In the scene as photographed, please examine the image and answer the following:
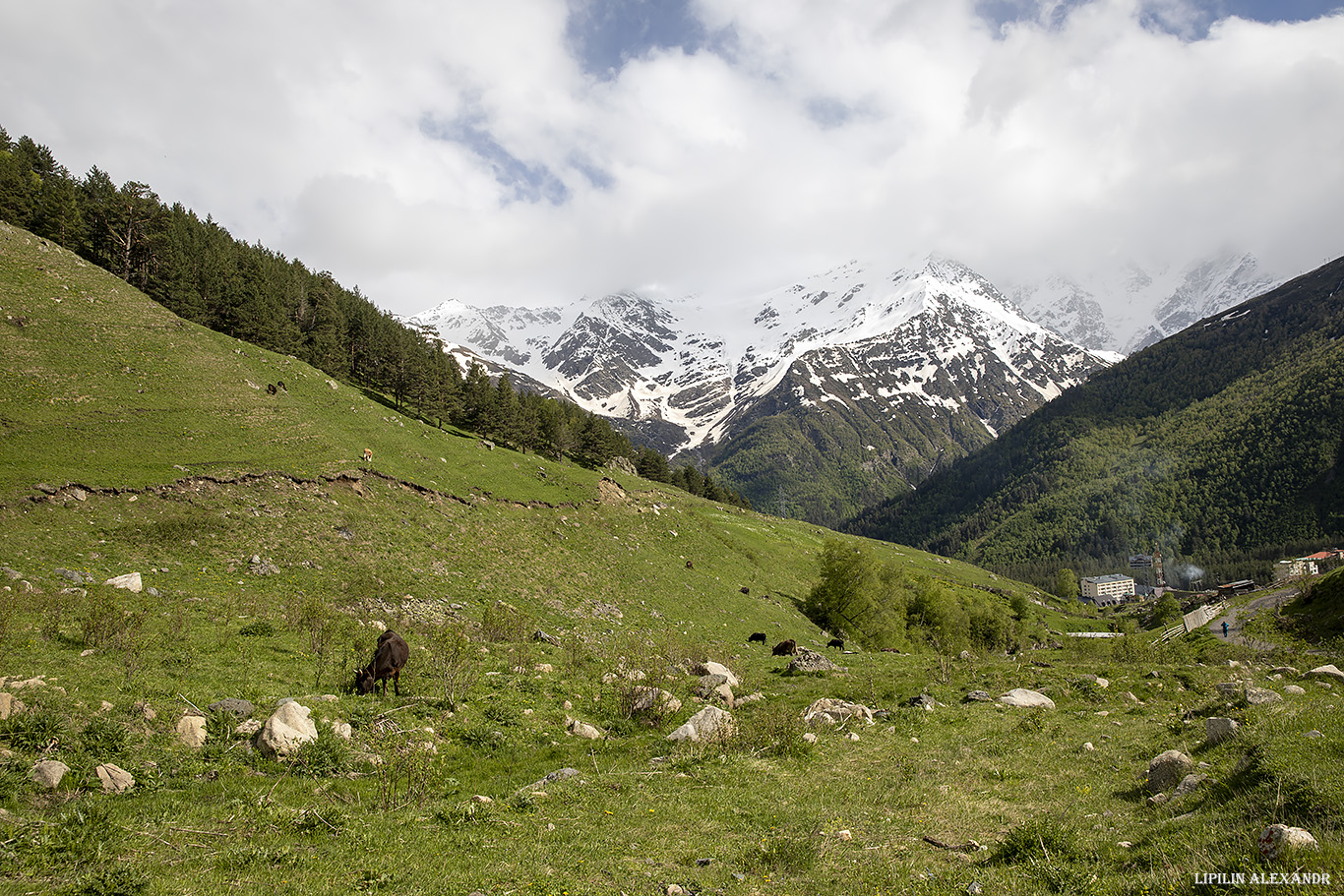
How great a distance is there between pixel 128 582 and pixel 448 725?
675 inches

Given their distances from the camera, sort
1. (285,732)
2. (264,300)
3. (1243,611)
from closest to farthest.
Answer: (285,732), (264,300), (1243,611)

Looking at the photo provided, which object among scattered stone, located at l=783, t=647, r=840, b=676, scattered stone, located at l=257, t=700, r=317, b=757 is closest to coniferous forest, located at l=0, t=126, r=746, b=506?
scattered stone, located at l=783, t=647, r=840, b=676

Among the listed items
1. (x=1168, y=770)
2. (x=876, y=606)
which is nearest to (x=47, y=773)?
(x=1168, y=770)

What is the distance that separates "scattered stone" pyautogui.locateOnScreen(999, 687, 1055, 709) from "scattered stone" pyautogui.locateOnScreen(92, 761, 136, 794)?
23561 millimetres

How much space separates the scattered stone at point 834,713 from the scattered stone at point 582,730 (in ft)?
20.4

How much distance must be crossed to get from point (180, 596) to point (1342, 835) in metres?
32.1

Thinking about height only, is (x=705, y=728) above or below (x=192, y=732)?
below

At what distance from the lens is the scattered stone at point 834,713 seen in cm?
1816

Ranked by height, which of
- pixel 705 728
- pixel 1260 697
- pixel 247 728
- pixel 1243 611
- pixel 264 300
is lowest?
pixel 1243 611

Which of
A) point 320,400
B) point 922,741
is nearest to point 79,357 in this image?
point 320,400

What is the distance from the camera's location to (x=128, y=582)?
23281mm

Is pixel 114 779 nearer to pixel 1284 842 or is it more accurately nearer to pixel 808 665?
pixel 1284 842

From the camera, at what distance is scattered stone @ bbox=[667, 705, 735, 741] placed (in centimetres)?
1598

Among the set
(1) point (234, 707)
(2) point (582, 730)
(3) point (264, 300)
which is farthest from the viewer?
(3) point (264, 300)
